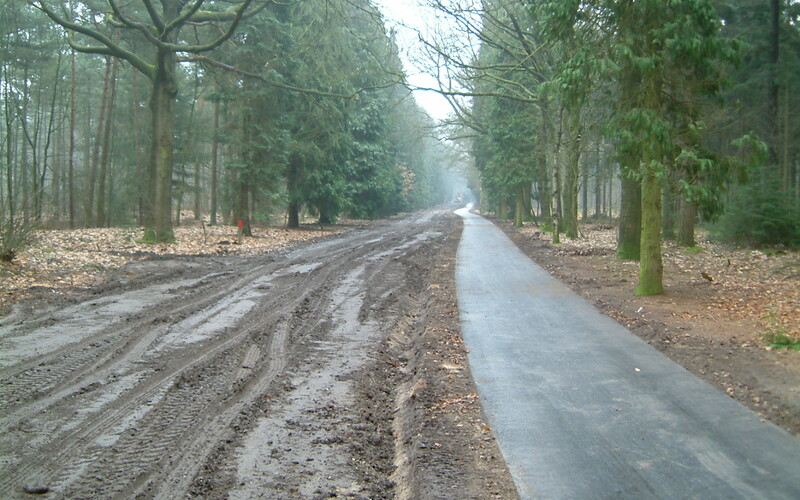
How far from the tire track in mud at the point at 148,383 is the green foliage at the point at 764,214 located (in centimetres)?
1163

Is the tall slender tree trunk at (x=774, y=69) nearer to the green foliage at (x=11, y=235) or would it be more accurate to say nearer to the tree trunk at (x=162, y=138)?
the tree trunk at (x=162, y=138)

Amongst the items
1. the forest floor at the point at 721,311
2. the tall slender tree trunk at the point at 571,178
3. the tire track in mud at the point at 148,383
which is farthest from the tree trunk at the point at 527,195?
the tire track in mud at the point at 148,383

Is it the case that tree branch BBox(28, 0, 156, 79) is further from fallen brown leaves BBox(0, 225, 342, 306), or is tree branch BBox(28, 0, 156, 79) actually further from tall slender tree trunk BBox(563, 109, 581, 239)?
tall slender tree trunk BBox(563, 109, 581, 239)

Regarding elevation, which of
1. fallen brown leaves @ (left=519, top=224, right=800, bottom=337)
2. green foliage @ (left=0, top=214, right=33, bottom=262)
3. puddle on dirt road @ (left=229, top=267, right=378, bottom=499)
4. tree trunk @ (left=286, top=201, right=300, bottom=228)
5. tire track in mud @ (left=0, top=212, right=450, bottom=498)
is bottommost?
puddle on dirt road @ (left=229, top=267, right=378, bottom=499)

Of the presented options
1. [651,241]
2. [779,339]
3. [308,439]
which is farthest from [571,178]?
[308,439]

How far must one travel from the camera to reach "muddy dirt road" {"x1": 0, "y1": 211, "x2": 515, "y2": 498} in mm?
4074

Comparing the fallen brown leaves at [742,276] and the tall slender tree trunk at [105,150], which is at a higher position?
the tall slender tree trunk at [105,150]

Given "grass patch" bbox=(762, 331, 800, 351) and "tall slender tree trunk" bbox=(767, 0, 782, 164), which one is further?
"tall slender tree trunk" bbox=(767, 0, 782, 164)

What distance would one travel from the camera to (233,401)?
559 cm

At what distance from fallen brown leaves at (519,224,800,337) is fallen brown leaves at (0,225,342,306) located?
1103 cm

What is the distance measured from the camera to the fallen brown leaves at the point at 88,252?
11.2 metres

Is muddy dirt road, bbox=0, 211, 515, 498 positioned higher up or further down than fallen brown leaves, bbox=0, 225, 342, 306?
further down

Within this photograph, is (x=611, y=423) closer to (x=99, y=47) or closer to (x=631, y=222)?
(x=631, y=222)

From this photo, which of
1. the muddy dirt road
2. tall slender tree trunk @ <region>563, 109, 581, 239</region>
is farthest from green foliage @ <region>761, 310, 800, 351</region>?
tall slender tree trunk @ <region>563, 109, 581, 239</region>
